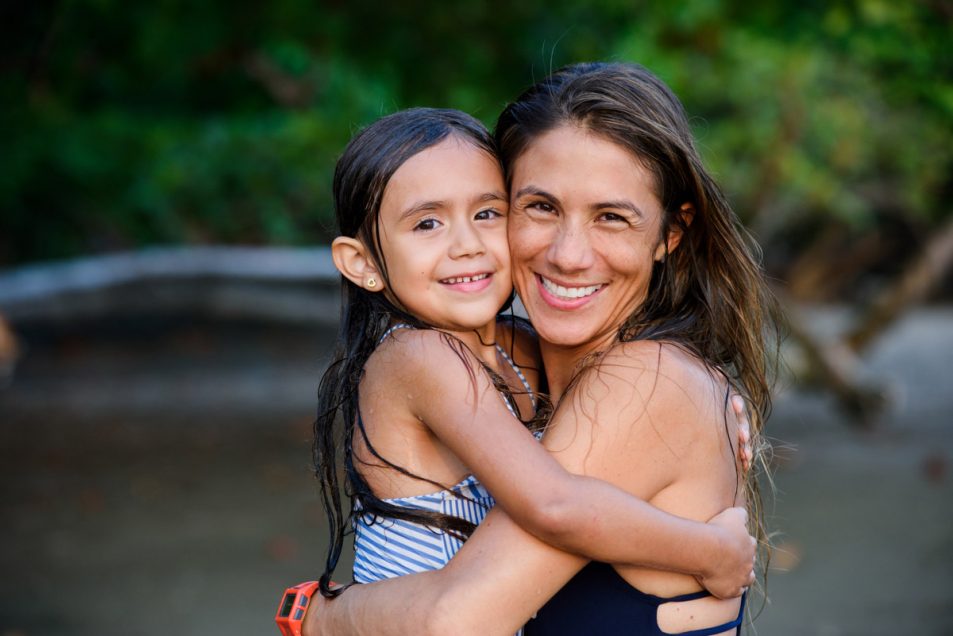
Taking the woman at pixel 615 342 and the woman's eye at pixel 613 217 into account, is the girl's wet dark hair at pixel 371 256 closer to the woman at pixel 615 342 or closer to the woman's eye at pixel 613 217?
the woman at pixel 615 342

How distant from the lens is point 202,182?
1261 centimetres

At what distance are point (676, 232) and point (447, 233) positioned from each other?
1.61 ft

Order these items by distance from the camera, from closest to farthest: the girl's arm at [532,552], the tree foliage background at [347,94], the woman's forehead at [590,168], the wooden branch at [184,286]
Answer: the girl's arm at [532,552] → the woman's forehead at [590,168] → the tree foliage background at [347,94] → the wooden branch at [184,286]

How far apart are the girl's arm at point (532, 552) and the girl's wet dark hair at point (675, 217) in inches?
8.4

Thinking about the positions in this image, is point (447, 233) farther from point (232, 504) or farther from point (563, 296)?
point (232, 504)

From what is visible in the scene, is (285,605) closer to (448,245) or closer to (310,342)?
(448,245)

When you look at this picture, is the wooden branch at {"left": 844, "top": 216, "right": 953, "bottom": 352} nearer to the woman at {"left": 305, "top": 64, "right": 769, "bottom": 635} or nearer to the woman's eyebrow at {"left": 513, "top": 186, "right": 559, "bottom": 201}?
the woman at {"left": 305, "top": 64, "right": 769, "bottom": 635}

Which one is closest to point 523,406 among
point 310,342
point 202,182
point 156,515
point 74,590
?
point 74,590

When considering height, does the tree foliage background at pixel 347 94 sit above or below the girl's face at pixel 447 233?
above

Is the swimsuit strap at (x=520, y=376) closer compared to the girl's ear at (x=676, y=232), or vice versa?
the girl's ear at (x=676, y=232)

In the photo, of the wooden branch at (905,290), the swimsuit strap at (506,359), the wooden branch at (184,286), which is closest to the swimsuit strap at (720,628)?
the swimsuit strap at (506,359)

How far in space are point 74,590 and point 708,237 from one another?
5.02 m

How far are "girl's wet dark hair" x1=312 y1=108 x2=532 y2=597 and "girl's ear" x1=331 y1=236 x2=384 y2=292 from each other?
2 centimetres

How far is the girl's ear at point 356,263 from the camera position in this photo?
8.18 feet
